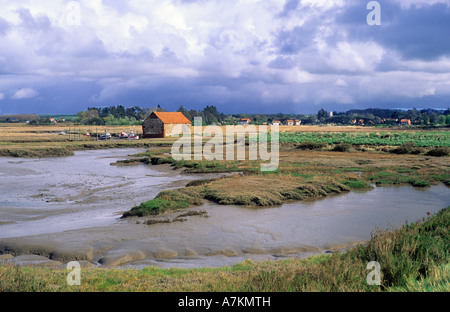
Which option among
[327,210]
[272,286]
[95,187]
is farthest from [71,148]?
[272,286]

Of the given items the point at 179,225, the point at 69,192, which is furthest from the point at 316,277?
the point at 69,192

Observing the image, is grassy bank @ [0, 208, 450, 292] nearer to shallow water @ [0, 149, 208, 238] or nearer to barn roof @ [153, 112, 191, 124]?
shallow water @ [0, 149, 208, 238]

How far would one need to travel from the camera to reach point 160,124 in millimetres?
71375

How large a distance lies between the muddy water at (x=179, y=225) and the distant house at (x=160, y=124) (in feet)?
145

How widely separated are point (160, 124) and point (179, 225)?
5671 centimetres

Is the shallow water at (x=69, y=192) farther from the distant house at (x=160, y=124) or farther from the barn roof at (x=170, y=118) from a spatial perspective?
the barn roof at (x=170, y=118)

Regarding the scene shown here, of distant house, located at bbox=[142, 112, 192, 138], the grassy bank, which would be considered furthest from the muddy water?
distant house, located at bbox=[142, 112, 192, 138]

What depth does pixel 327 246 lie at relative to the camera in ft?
45.0

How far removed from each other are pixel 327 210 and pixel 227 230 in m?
5.99

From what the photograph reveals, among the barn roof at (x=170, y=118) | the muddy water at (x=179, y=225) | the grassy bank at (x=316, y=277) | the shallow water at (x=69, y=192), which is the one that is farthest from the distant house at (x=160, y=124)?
the grassy bank at (x=316, y=277)

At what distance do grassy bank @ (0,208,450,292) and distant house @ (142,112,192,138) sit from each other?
63266 millimetres

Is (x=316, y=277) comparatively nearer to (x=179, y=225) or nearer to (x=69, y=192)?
(x=179, y=225)

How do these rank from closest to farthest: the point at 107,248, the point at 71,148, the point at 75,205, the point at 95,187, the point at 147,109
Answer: the point at 107,248, the point at 75,205, the point at 95,187, the point at 71,148, the point at 147,109

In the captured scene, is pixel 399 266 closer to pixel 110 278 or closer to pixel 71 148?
pixel 110 278
